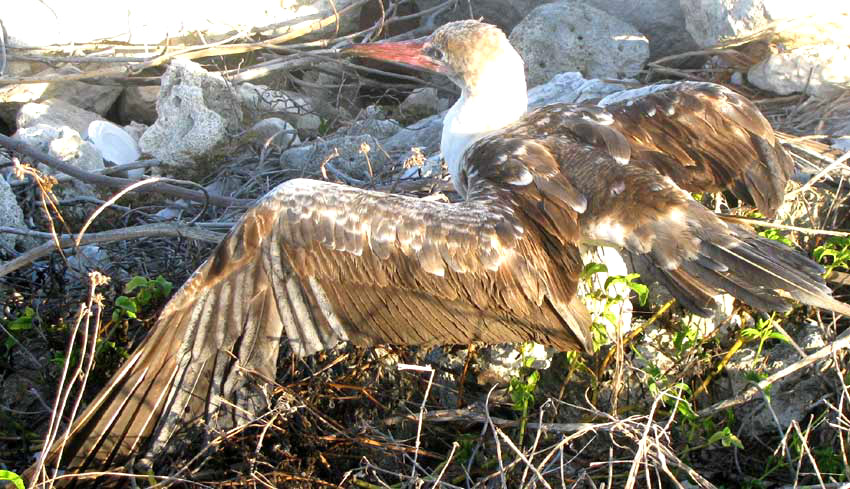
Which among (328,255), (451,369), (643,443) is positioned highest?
(328,255)

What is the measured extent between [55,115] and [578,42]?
10.4ft

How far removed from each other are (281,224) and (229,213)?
1.49 metres

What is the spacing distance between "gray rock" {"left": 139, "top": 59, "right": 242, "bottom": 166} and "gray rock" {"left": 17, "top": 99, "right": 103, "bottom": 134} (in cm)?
59

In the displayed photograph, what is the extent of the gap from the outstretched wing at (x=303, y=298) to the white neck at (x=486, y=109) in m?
0.85

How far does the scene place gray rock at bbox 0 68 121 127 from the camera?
18.6ft

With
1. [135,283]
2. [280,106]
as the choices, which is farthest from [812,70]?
[135,283]

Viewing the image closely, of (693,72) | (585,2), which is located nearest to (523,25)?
(585,2)

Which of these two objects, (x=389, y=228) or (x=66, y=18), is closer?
(x=389, y=228)

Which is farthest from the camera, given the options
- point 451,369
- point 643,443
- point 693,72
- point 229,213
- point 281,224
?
point 693,72

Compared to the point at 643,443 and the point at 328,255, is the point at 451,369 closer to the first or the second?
the point at 328,255

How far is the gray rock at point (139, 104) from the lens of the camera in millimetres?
5992

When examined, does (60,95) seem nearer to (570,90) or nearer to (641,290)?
(570,90)

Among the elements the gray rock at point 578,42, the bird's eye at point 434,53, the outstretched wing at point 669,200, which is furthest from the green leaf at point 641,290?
the gray rock at point 578,42

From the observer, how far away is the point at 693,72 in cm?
559
